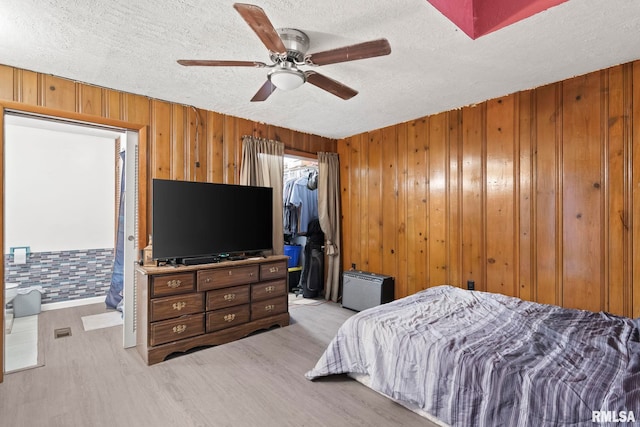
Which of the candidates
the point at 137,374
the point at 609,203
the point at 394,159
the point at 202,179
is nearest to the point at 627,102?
the point at 609,203

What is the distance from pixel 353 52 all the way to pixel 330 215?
9.97 feet

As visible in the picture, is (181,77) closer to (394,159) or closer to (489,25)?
(489,25)

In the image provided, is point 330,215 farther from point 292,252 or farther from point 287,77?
point 287,77

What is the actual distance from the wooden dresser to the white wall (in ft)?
7.39

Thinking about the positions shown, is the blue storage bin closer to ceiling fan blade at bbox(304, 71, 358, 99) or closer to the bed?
the bed

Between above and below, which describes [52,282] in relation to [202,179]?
below

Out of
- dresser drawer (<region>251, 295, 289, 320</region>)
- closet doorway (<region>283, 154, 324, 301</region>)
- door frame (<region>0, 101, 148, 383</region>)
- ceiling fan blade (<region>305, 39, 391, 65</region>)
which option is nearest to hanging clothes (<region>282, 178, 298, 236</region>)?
closet doorway (<region>283, 154, 324, 301</region>)

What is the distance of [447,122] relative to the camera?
3504 millimetres

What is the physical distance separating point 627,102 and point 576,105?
0.31 metres

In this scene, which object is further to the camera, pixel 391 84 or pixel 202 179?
pixel 202 179

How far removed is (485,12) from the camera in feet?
6.27

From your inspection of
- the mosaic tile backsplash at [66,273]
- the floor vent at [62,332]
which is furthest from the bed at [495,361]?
the mosaic tile backsplash at [66,273]

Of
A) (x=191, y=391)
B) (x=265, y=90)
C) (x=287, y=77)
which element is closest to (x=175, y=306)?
(x=191, y=391)

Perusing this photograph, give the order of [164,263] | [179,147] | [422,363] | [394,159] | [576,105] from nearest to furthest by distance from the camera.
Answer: [422,363]
[576,105]
[164,263]
[179,147]
[394,159]
